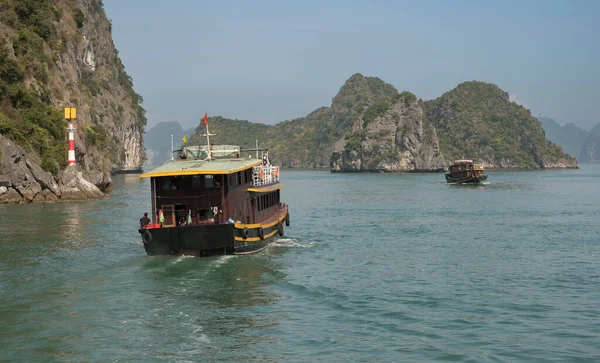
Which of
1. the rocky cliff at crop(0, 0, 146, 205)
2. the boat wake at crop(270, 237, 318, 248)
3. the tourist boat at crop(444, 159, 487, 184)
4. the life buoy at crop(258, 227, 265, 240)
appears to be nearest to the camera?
the life buoy at crop(258, 227, 265, 240)

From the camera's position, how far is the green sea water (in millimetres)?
15883

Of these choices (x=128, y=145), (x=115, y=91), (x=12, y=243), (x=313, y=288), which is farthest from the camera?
(x=128, y=145)

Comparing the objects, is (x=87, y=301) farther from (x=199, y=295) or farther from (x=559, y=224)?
(x=559, y=224)

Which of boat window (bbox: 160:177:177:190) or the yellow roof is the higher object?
the yellow roof

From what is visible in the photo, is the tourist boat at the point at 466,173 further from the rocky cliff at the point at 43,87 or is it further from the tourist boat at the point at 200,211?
the tourist boat at the point at 200,211

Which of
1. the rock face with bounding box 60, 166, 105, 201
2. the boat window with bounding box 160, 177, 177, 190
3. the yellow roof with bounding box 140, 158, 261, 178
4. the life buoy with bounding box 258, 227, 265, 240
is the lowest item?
the life buoy with bounding box 258, 227, 265, 240

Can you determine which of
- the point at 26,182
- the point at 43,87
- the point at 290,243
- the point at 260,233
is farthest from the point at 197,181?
the point at 43,87

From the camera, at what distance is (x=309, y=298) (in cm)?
2120

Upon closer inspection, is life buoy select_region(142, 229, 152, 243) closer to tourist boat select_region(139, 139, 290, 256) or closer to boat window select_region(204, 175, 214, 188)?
tourist boat select_region(139, 139, 290, 256)

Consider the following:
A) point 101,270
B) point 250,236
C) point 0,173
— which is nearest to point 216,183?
point 250,236

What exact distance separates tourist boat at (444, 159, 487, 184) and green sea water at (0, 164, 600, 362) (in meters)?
62.7

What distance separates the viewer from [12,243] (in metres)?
31.4

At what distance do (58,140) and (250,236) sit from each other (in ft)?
134

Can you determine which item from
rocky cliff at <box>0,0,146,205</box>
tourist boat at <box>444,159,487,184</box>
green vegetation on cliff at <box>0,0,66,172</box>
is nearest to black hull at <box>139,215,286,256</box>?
rocky cliff at <box>0,0,146,205</box>
